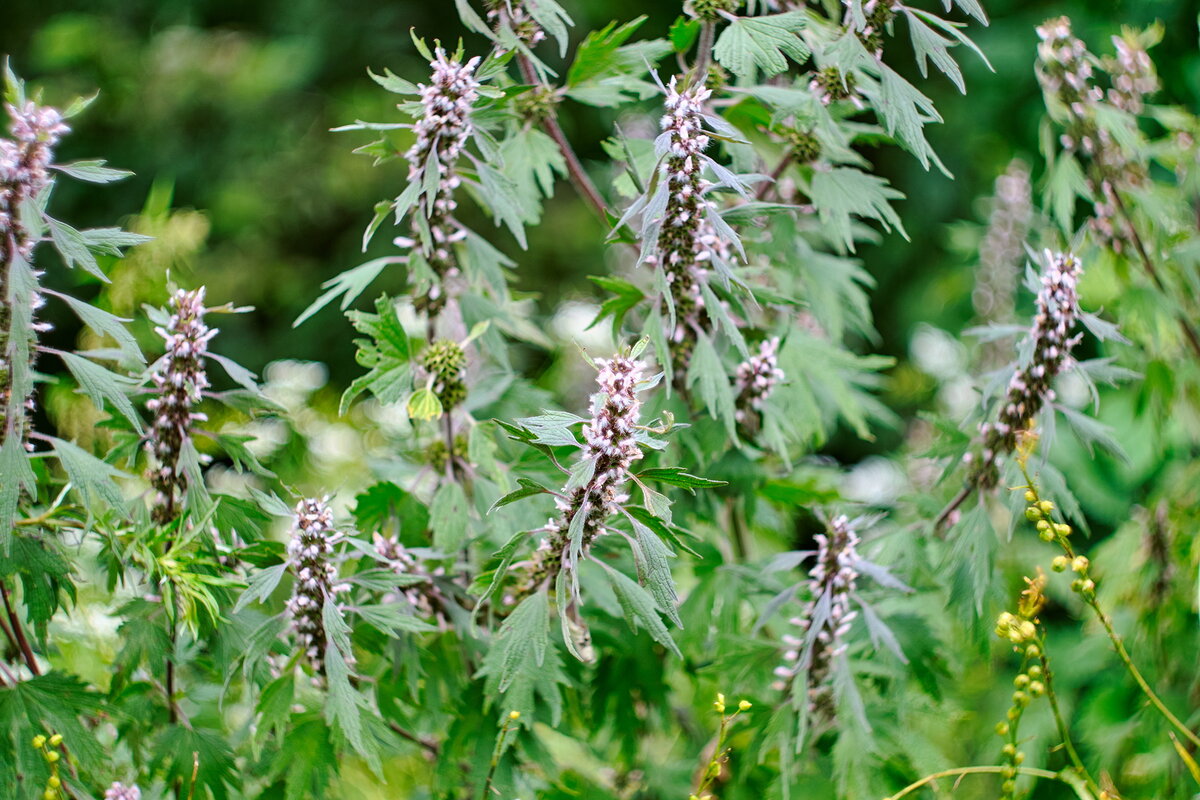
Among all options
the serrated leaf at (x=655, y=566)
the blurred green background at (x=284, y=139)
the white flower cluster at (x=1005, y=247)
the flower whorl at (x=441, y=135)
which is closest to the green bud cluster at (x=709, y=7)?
the flower whorl at (x=441, y=135)

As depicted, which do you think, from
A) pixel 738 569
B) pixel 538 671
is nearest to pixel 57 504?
pixel 538 671

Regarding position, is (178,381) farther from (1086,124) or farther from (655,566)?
(1086,124)

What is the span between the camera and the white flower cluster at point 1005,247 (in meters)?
2.33

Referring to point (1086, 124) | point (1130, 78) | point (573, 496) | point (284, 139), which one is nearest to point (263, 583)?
point (573, 496)

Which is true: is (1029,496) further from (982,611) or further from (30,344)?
(30,344)

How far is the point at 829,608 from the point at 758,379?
26 centimetres

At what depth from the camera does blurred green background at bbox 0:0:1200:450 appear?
11.7 feet

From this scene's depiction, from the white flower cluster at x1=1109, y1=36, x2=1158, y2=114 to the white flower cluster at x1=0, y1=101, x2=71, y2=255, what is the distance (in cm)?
143

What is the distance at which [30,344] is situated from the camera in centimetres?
91

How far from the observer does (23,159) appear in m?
0.88

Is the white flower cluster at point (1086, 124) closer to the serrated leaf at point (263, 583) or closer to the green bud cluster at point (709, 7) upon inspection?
the green bud cluster at point (709, 7)

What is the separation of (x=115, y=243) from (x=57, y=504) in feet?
0.89

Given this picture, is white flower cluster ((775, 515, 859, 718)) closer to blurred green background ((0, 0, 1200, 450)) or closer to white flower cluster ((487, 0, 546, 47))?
white flower cluster ((487, 0, 546, 47))

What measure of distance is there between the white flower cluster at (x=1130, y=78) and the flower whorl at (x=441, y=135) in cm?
106
